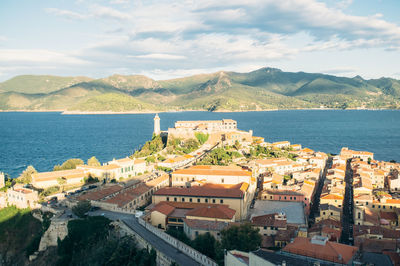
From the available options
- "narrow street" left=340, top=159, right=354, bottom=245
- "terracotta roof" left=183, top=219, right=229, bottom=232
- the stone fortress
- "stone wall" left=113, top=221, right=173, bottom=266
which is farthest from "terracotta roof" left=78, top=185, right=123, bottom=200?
the stone fortress

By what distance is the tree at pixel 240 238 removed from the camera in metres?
21.4

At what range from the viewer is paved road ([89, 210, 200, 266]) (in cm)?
2093

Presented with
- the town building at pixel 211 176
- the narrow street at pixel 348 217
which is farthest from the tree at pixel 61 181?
the narrow street at pixel 348 217

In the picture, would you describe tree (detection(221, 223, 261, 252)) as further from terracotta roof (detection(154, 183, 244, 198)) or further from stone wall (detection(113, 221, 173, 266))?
terracotta roof (detection(154, 183, 244, 198))

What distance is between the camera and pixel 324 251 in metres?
19.1

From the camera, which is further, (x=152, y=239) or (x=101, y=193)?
(x=101, y=193)

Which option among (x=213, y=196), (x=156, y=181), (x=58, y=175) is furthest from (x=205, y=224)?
(x=58, y=175)

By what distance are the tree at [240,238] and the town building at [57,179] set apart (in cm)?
2681

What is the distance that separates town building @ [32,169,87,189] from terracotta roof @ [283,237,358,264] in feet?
103

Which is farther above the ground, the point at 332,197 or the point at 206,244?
the point at 206,244

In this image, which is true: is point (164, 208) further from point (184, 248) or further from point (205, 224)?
point (184, 248)

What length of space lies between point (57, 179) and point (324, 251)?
3349 cm

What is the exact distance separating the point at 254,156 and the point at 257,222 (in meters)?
31.5

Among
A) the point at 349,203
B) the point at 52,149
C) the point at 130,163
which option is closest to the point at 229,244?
the point at 349,203
